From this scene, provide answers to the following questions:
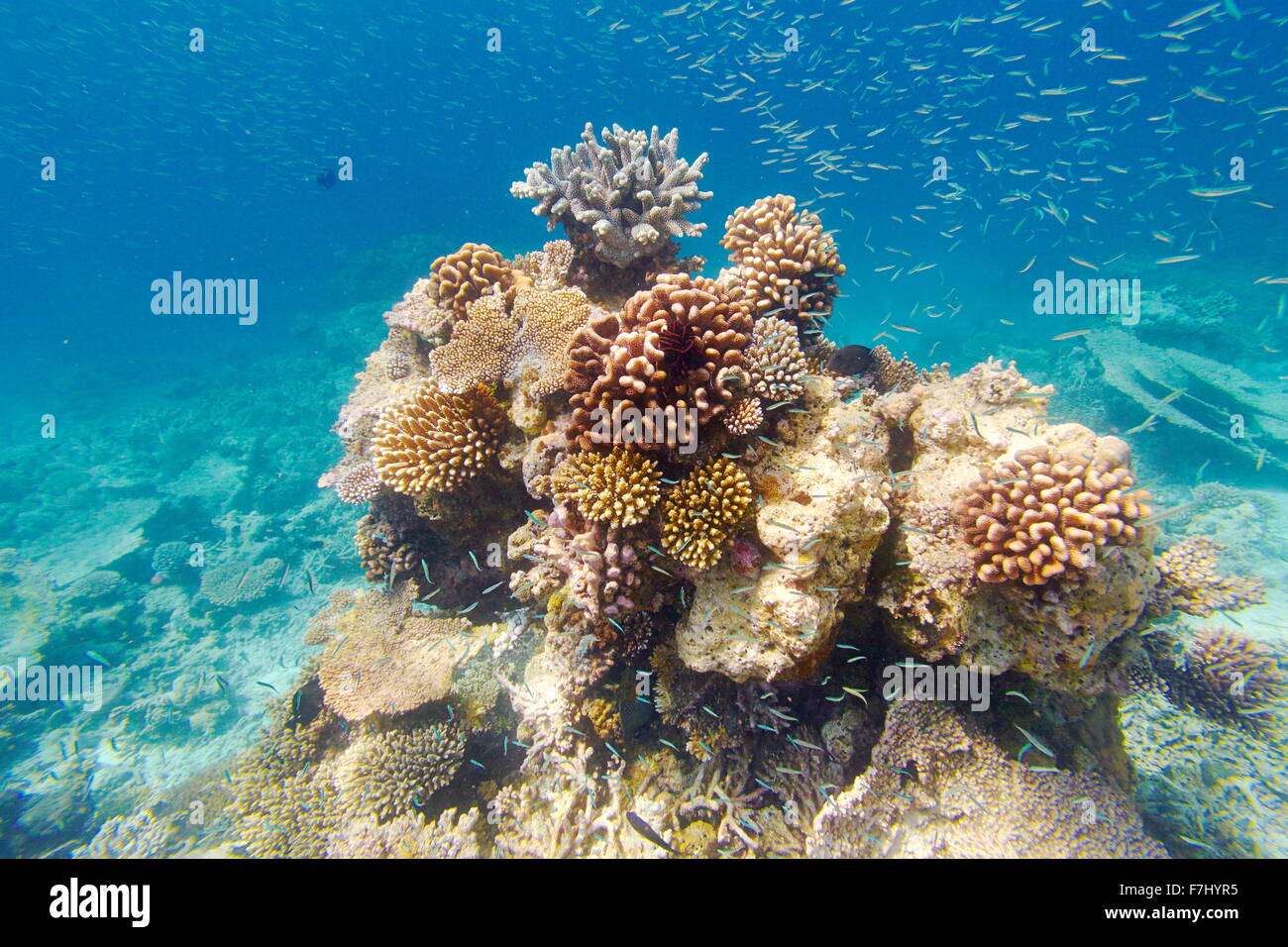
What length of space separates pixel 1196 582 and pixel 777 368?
476 cm

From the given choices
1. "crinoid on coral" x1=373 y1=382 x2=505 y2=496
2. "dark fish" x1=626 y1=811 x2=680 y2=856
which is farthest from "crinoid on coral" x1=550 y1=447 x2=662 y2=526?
"dark fish" x1=626 y1=811 x2=680 y2=856

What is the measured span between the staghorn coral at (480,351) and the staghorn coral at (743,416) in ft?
8.52

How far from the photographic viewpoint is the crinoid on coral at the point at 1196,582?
477 centimetres

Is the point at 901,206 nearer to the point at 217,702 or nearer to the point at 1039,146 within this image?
the point at 1039,146

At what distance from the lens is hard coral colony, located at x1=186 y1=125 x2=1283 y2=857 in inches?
153

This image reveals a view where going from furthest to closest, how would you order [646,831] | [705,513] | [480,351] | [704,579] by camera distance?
1. [480,351]
2. [646,831]
3. [704,579]
4. [705,513]

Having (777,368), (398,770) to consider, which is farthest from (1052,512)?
(398,770)

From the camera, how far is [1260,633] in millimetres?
8070

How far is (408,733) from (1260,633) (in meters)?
13.4

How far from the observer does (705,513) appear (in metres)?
3.96

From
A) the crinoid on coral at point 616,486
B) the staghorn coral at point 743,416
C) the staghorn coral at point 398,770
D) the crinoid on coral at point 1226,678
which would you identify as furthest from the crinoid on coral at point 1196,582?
the staghorn coral at point 398,770

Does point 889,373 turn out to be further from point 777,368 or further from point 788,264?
point 777,368
